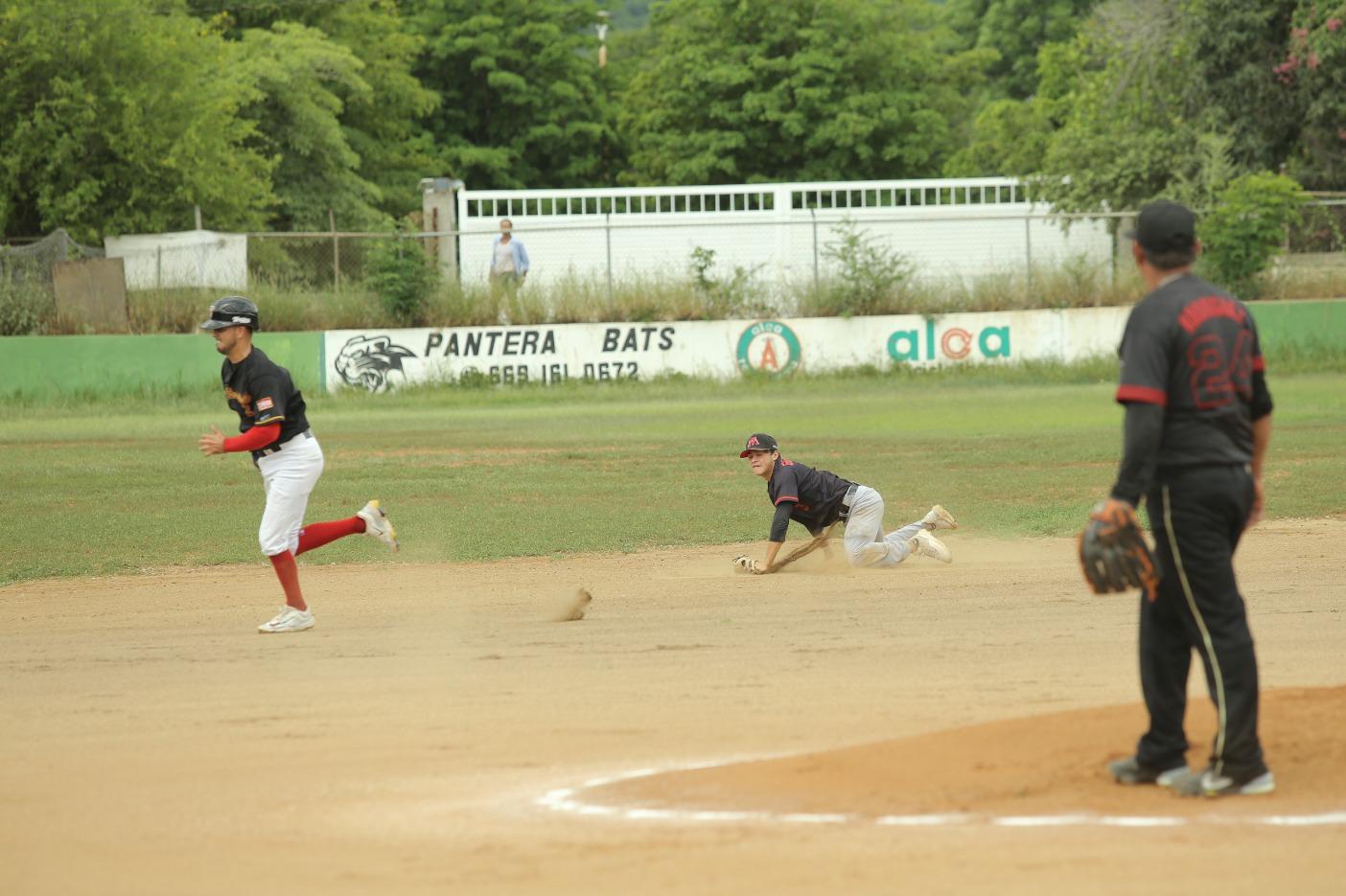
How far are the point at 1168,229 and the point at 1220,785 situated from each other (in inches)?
74.9

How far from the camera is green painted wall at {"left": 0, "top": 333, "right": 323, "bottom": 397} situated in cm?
2806

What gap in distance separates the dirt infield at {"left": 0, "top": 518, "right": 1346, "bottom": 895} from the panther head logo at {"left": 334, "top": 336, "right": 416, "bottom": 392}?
18.0m

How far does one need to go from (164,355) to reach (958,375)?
14110 millimetres

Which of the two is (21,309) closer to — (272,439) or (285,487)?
(285,487)

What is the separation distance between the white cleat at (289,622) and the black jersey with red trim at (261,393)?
1.07 m

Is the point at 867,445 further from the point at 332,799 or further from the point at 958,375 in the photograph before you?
the point at 332,799

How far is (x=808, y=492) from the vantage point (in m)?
11.1

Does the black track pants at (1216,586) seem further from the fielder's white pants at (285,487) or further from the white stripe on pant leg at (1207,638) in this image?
the fielder's white pants at (285,487)

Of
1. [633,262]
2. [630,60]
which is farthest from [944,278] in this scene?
[630,60]

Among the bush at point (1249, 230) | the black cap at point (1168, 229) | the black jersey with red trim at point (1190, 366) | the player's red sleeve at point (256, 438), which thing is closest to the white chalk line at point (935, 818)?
the black jersey with red trim at point (1190, 366)

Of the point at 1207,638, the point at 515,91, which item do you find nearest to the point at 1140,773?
the point at 1207,638

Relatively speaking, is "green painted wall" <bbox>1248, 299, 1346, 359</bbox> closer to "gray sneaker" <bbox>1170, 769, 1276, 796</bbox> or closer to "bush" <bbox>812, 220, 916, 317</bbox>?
"bush" <bbox>812, 220, 916, 317</bbox>

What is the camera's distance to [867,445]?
19688mm

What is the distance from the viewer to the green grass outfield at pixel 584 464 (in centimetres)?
1383
